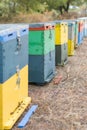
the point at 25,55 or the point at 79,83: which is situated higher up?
the point at 25,55

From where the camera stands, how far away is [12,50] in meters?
4.97

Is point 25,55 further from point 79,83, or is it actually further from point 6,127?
point 79,83

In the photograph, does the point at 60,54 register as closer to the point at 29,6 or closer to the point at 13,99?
the point at 13,99

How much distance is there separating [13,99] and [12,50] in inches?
29.3

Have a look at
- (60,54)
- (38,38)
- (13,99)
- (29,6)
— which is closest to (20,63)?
(13,99)

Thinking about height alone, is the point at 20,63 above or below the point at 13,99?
above

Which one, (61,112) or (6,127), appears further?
(61,112)

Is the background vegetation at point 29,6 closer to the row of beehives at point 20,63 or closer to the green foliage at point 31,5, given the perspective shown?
the green foliage at point 31,5

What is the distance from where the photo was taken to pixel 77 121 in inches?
207

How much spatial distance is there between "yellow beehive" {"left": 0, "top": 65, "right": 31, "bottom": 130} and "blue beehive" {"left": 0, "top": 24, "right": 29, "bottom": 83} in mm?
122

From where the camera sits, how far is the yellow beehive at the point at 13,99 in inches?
183

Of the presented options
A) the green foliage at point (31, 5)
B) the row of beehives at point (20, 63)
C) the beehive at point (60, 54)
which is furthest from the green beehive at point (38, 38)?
the green foliage at point (31, 5)

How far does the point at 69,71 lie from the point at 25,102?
3609 mm

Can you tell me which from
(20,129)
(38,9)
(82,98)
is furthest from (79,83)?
(38,9)
